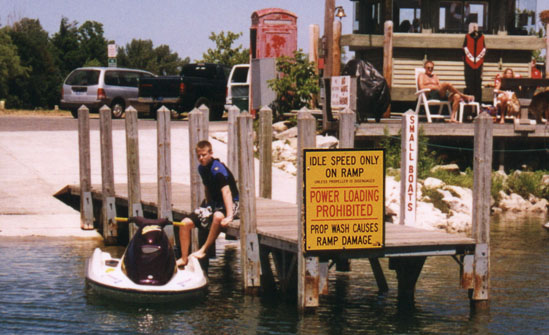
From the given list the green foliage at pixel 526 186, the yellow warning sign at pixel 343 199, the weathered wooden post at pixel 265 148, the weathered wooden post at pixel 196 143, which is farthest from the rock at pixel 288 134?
the yellow warning sign at pixel 343 199

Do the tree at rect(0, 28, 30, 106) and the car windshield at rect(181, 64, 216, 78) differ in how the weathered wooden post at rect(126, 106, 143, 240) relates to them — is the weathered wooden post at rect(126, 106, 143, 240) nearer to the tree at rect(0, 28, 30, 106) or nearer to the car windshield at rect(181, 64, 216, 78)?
the car windshield at rect(181, 64, 216, 78)

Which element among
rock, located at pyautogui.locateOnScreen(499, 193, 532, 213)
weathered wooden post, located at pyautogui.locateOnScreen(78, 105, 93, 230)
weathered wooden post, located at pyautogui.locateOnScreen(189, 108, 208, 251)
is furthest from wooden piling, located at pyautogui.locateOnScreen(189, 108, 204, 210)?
rock, located at pyautogui.locateOnScreen(499, 193, 532, 213)

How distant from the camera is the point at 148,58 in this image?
106188mm

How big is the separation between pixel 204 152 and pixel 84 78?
71.3 feet

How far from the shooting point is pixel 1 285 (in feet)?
41.4

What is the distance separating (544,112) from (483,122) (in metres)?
12.9

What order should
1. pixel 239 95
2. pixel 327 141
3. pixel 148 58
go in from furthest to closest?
1. pixel 148 58
2. pixel 239 95
3. pixel 327 141

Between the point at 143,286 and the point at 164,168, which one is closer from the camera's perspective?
the point at 143,286

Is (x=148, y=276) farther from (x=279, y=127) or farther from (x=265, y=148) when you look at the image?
(x=279, y=127)

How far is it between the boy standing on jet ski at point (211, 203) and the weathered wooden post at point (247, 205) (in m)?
0.66

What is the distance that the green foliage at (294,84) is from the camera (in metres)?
26.6

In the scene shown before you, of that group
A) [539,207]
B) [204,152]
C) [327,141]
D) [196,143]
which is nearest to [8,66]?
[327,141]

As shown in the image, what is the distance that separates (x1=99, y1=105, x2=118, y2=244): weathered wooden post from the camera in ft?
54.2

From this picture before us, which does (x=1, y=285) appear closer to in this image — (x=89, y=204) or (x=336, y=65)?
(x=89, y=204)
